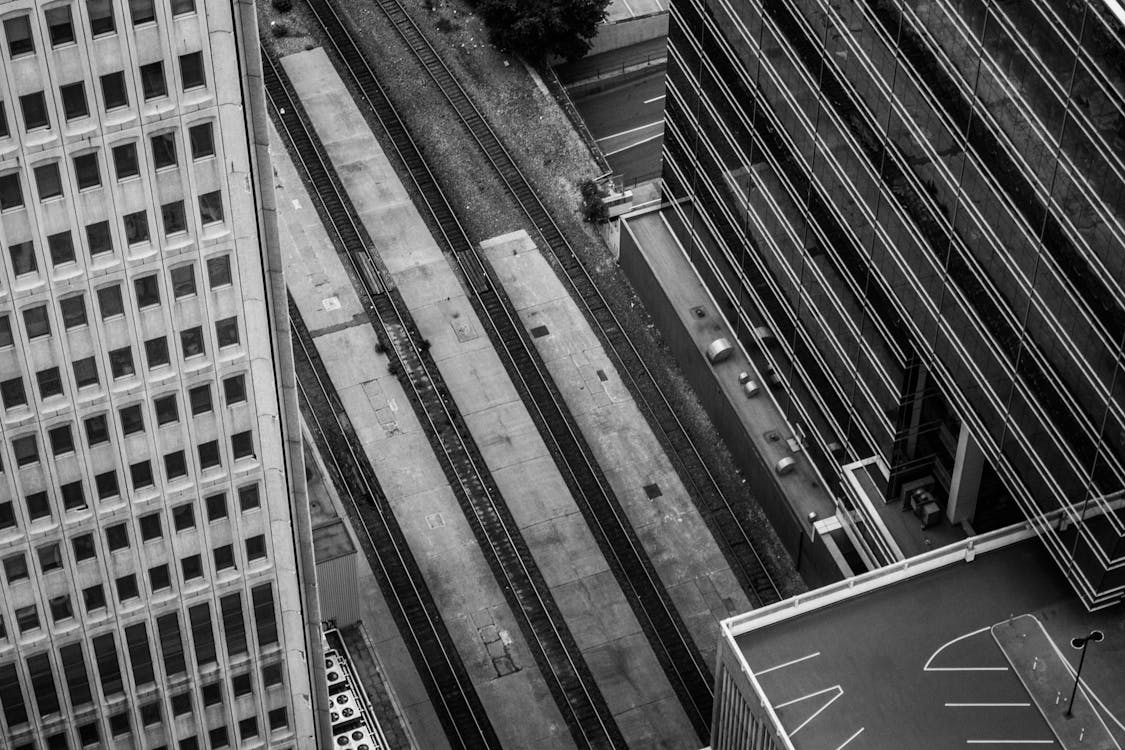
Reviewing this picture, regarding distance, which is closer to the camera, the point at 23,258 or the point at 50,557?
the point at 23,258

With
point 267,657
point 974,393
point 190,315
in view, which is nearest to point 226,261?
point 190,315

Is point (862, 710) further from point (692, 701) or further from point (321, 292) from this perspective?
point (321, 292)

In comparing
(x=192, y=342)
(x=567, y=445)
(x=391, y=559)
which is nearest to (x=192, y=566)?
(x=192, y=342)

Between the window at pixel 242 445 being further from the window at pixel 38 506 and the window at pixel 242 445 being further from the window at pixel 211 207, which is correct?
the window at pixel 211 207

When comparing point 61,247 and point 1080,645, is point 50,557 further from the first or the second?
point 1080,645

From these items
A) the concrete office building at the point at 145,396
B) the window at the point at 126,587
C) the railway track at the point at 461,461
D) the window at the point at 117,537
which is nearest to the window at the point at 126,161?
the concrete office building at the point at 145,396

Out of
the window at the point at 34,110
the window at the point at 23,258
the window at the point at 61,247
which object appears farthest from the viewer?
the window at the point at 61,247

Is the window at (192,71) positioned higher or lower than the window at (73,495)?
higher
